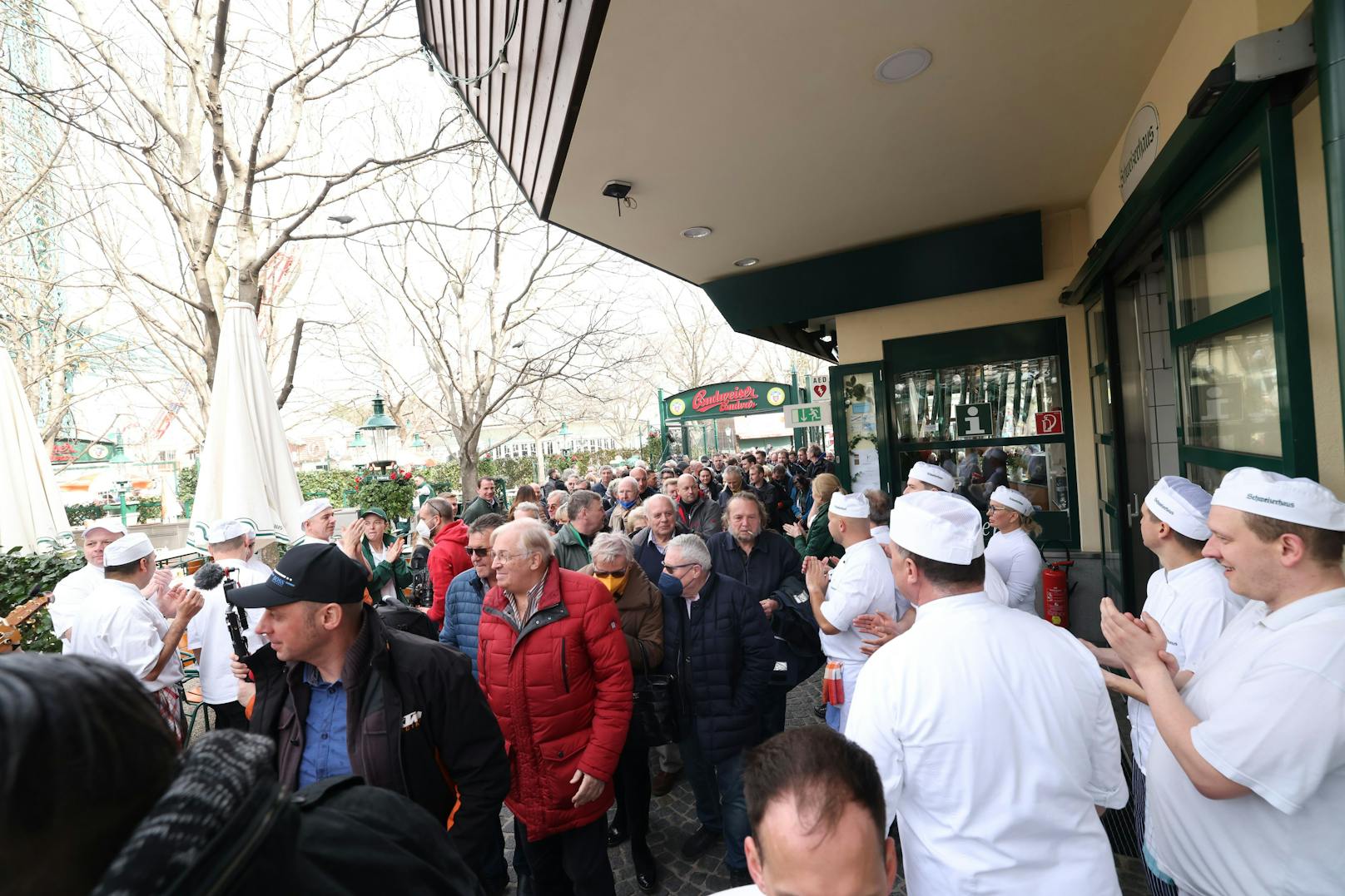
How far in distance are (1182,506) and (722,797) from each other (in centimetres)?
263

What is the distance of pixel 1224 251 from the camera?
2.91 meters

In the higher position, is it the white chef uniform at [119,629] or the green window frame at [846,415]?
the green window frame at [846,415]

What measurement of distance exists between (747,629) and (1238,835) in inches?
84.2

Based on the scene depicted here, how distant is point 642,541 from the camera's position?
17.9 feet

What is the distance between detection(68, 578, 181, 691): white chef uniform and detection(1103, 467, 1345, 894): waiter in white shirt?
4.86m

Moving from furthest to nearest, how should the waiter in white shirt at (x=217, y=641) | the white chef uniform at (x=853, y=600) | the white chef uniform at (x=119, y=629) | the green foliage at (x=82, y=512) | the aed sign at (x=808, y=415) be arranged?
the green foliage at (x=82, y=512) → the aed sign at (x=808, y=415) → the waiter in white shirt at (x=217, y=641) → the white chef uniform at (x=119, y=629) → the white chef uniform at (x=853, y=600)

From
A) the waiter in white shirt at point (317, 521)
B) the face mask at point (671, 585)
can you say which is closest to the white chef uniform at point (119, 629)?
the waiter in white shirt at point (317, 521)

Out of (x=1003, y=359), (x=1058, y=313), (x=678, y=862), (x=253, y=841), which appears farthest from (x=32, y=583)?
(x=1058, y=313)

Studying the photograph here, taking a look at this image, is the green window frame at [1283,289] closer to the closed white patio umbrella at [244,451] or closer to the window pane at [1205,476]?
the window pane at [1205,476]

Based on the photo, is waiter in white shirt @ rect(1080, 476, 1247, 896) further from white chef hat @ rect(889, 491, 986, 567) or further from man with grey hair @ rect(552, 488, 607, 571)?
man with grey hair @ rect(552, 488, 607, 571)

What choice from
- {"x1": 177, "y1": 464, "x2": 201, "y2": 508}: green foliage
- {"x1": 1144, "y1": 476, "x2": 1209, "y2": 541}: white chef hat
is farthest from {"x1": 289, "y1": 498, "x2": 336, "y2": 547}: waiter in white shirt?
{"x1": 177, "y1": 464, "x2": 201, "y2": 508}: green foliage

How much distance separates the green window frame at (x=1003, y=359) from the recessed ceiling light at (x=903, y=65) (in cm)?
415

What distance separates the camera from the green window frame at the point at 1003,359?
6.69 meters

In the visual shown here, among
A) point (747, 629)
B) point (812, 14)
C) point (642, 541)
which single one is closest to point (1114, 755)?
point (747, 629)
